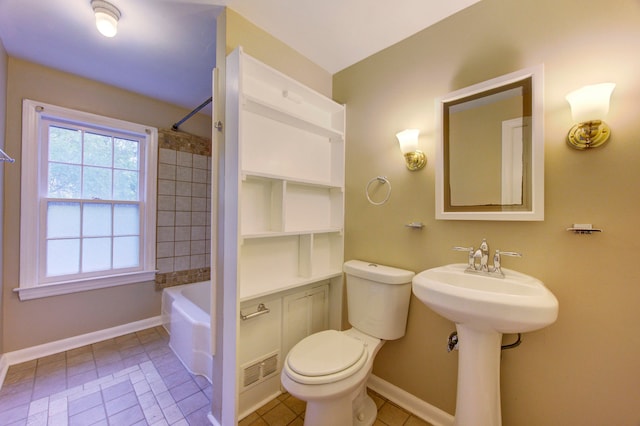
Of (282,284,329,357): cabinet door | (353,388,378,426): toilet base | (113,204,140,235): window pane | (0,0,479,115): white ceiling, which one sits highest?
(0,0,479,115): white ceiling

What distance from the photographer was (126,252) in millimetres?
2404

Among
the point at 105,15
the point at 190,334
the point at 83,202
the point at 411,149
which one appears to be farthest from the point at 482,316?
the point at 83,202

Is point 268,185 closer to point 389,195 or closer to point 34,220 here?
point 389,195

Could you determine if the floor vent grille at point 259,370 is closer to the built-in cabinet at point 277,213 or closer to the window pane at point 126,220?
the built-in cabinet at point 277,213

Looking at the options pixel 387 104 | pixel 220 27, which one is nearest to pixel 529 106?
pixel 387 104

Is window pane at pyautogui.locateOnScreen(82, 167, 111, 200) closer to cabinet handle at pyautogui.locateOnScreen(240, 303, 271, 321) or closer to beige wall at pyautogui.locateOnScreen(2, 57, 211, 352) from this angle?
beige wall at pyautogui.locateOnScreen(2, 57, 211, 352)

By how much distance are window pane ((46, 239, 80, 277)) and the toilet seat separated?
89.1 inches

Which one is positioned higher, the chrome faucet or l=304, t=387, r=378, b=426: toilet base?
the chrome faucet

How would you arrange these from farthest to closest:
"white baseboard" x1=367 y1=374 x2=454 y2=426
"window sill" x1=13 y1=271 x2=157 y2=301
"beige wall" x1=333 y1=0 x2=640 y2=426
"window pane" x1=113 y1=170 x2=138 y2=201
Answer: "window pane" x1=113 y1=170 x2=138 y2=201
"window sill" x1=13 y1=271 x2=157 y2=301
"white baseboard" x1=367 y1=374 x2=454 y2=426
"beige wall" x1=333 y1=0 x2=640 y2=426

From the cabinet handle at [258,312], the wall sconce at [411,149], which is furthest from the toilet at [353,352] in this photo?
the wall sconce at [411,149]

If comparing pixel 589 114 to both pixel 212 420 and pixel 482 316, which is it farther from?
pixel 212 420

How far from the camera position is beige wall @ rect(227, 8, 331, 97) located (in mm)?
1357

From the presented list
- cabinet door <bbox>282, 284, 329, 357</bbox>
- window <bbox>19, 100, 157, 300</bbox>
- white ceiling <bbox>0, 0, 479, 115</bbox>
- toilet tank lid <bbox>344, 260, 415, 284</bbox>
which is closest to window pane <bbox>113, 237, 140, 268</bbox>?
window <bbox>19, 100, 157, 300</bbox>

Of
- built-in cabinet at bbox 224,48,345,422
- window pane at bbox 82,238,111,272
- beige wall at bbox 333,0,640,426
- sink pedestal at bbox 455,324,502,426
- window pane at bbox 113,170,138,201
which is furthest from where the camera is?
window pane at bbox 113,170,138,201
